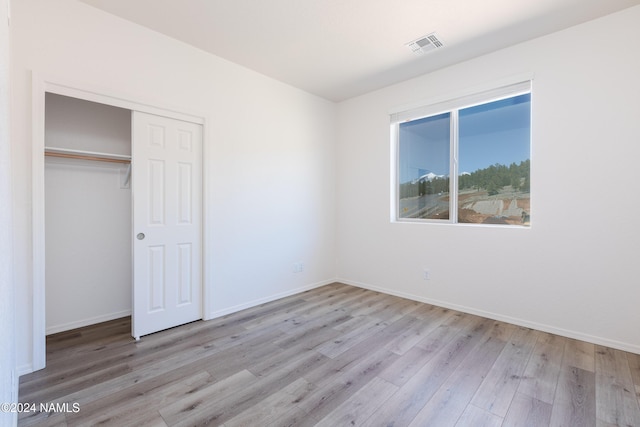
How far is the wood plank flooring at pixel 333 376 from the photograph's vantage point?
1684mm

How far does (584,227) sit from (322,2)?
3078 mm

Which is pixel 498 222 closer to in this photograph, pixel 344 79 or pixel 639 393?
pixel 639 393

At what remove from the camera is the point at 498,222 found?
3.18 meters

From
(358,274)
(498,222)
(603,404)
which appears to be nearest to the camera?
(603,404)

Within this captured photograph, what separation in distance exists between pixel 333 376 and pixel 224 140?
8.67 ft

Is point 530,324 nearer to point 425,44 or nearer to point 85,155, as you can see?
point 425,44

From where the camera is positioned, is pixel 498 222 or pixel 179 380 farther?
pixel 498 222

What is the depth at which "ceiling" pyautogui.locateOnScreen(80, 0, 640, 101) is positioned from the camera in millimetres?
2334

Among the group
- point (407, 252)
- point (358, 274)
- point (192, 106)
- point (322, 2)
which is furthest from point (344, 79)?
point (358, 274)

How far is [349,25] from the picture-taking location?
Answer: 2.60 meters

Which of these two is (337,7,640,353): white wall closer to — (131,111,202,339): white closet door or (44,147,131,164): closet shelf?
(131,111,202,339): white closet door

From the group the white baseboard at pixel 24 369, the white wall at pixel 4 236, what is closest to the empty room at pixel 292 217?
the white baseboard at pixel 24 369

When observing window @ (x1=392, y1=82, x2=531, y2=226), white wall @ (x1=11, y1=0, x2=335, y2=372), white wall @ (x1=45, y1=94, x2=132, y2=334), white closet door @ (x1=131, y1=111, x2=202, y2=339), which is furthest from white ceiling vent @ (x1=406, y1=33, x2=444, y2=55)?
white wall @ (x1=45, y1=94, x2=132, y2=334)

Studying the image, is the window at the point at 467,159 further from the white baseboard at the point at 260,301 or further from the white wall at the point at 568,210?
the white baseboard at the point at 260,301
